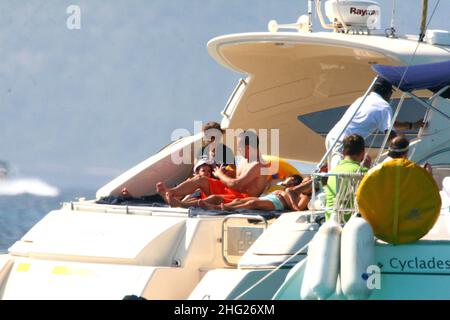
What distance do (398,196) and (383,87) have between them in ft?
6.04

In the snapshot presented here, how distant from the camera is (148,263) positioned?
1183 cm

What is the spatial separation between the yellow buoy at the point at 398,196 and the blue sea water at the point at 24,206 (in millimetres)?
13922

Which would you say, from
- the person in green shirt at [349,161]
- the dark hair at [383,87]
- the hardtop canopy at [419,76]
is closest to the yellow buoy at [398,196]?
the person in green shirt at [349,161]

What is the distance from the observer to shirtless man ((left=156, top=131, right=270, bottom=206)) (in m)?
13.1

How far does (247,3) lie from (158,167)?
5252cm

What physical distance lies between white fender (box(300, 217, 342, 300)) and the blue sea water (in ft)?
45.7

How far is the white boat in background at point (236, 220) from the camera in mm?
11180

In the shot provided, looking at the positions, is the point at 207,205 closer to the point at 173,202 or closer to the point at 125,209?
the point at 173,202

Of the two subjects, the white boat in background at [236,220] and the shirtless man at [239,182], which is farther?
the shirtless man at [239,182]

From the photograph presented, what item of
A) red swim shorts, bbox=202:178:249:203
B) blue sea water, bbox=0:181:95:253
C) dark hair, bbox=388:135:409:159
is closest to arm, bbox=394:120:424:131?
red swim shorts, bbox=202:178:249:203

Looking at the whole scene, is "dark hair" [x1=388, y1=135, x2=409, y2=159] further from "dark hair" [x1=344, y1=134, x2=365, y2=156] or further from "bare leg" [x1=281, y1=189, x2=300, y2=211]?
"bare leg" [x1=281, y1=189, x2=300, y2=211]

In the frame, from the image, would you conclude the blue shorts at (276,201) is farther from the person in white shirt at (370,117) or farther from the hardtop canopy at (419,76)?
the hardtop canopy at (419,76)

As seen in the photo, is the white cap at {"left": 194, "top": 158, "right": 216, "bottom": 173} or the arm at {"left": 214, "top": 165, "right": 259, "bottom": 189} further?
the white cap at {"left": 194, "top": 158, "right": 216, "bottom": 173}
